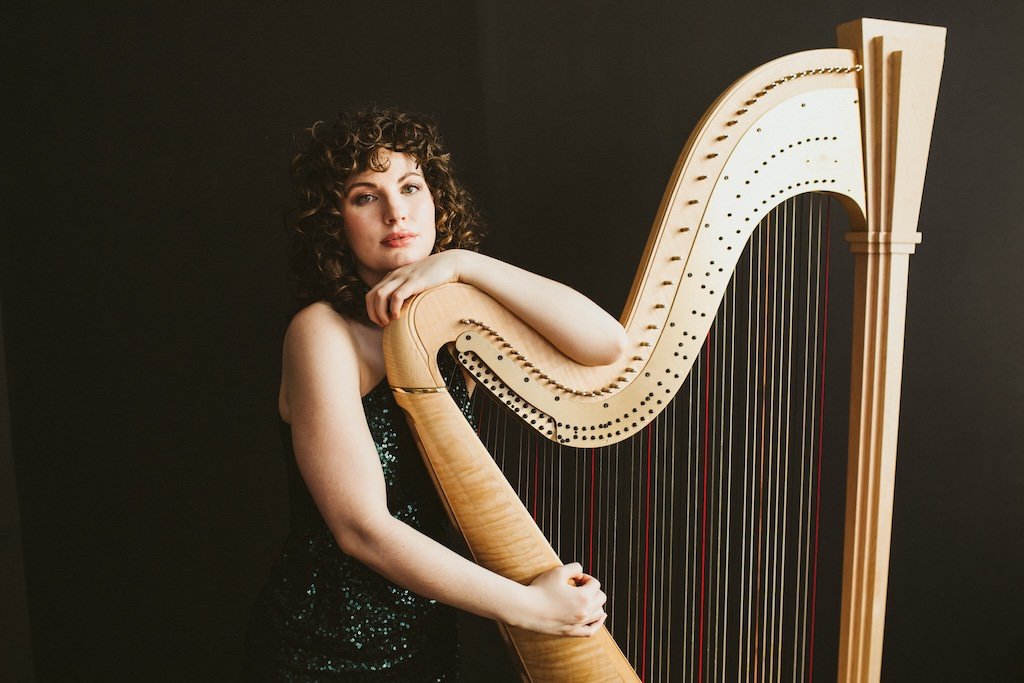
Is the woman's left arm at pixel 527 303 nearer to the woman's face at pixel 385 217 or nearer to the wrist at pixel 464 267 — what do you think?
the wrist at pixel 464 267

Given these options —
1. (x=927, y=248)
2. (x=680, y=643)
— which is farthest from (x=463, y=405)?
(x=927, y=248)

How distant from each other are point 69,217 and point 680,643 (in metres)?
1.76

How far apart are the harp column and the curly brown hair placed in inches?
27.9

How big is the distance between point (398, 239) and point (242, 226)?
75 cm

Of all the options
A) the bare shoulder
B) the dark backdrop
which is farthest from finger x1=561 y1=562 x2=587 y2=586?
the dark backdrop

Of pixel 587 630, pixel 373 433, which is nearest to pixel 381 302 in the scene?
pixel 373 433

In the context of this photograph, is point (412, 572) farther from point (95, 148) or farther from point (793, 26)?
point (793, 26)

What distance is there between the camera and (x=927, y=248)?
1.98 metres

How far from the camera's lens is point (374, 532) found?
3.85 feet

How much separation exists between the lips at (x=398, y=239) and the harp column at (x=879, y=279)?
2.37ft

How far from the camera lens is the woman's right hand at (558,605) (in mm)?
1181

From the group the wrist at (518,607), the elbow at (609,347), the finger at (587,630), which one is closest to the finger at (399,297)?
the elbow at (609,347)

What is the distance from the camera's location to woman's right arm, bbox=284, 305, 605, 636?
1173 millimetres

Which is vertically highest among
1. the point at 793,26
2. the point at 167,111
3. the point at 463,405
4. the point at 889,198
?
the point at 793,26
